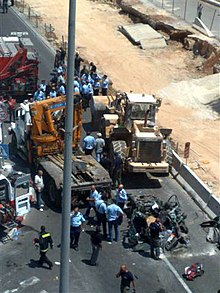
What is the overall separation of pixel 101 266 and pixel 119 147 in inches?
248

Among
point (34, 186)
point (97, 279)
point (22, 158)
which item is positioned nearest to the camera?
point (97, 279)

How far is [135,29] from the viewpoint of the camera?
48.2 meters

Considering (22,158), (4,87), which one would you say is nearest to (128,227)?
(22,158)

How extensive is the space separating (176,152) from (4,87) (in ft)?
30.8

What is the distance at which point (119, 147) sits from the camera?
85.8 ft

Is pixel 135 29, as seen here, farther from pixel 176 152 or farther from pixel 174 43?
pixel 176 152

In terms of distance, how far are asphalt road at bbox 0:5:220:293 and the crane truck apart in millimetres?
1214

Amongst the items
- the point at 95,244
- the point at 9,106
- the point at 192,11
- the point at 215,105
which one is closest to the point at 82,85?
the point at 9,106

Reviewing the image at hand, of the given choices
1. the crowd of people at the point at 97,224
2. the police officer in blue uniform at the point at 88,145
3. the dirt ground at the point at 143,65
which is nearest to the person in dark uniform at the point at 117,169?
the crowd of people at the point at 97,224

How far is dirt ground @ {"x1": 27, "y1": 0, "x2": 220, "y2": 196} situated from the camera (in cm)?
3122

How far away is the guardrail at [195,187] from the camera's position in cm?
2466

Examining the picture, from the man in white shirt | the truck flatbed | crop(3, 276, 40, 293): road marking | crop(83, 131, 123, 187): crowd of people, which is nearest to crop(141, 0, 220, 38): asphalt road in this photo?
crop(83, 131, 123, 187): crowd of people

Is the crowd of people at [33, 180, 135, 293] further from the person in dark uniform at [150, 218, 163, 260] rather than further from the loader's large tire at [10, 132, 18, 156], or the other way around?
the loader's large tire at [10, 132, 18, 156]

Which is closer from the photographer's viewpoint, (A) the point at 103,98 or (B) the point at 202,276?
(B) the point at 202,276
